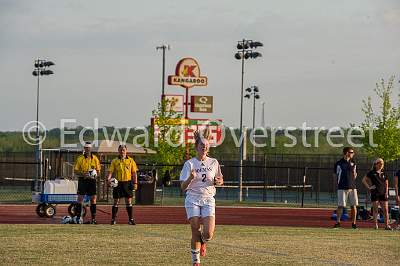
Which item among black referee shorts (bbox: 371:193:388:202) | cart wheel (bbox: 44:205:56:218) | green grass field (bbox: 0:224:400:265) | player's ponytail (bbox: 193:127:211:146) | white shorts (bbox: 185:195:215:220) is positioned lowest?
green grass field (bbox: 0:224:400:265)

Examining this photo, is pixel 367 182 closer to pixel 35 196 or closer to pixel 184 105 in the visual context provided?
pixel 35 196

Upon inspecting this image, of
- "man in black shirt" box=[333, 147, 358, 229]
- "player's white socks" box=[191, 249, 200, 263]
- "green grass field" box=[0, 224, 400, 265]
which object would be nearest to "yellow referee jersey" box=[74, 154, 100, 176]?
"green grass field" box=[0, 224, 400, 265]

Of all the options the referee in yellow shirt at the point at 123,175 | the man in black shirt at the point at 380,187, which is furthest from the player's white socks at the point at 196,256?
the man in black shirt at the point at 380,187

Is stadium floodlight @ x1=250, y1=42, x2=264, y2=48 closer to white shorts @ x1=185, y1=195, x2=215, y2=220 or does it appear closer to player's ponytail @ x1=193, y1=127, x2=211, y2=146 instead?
white shorts @ x1=185, y1=195, x2=215, y2=220

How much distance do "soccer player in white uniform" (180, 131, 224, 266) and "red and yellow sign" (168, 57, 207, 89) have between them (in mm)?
36174

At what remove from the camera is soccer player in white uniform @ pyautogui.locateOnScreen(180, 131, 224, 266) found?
44.0ft

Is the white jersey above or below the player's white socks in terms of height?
above

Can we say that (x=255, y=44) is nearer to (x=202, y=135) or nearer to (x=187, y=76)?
(x=187, y=76)

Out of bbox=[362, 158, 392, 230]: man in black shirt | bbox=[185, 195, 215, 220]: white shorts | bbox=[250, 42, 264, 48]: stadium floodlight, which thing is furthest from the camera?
bbox=[250, 42, 264, 48]: stadium floodlight

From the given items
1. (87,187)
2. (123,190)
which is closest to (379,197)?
(123,190)

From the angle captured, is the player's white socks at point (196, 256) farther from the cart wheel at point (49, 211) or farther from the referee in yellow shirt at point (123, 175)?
the cart wheel at point (49, 211)

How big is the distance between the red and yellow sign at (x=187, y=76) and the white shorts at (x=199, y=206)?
36.2m

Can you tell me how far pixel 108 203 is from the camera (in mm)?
37312

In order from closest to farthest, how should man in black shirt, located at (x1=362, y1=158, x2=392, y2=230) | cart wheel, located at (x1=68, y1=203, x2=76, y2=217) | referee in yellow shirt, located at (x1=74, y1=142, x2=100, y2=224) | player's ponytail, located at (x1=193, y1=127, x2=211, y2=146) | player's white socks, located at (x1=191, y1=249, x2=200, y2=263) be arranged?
player's ponytail, located at (x1=193, y1=127, x2=211, y2=146), player's white socks, located at (x1=191, y1=249, x2=200, y2=263), referee in yellow shirt, located at (x1=74, y1=142, x2=100, y2=224), man in black shirt, located at (x1=362, y1=158, x2=392, y2=230), cart wheel, located at (x1=68, y1=203, x2=76, y2=217)
